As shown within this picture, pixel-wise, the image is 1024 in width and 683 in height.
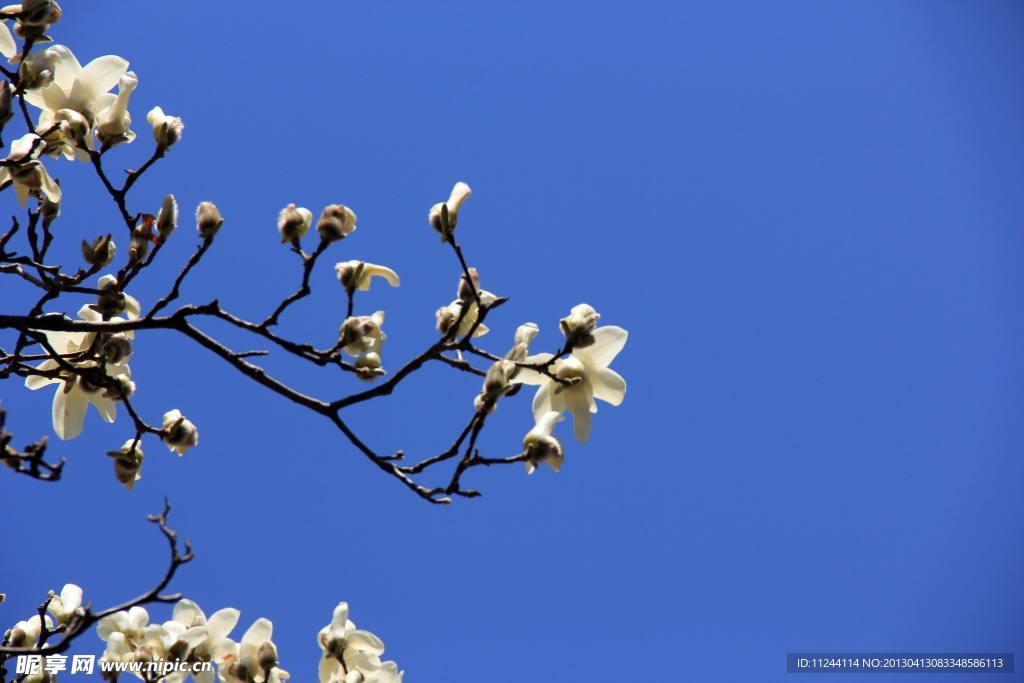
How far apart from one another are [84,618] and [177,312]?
68cm

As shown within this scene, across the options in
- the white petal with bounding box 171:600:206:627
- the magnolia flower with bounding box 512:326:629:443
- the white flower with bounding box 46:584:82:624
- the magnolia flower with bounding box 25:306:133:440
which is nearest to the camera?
the magnolia flower with bounding box 512:326:629:443

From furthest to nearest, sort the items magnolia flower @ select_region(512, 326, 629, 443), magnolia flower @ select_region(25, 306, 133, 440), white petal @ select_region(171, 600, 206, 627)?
white petal @ select_region(171, 600, 206, 627)
magnolia flower @ select_region(25, 306, 133, 440)
magnolia flower @ select_region(512, 326, 629, 443)

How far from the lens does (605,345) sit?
2469 mm

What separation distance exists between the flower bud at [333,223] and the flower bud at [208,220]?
0.79 ft

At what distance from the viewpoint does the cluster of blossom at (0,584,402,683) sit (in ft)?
8.54

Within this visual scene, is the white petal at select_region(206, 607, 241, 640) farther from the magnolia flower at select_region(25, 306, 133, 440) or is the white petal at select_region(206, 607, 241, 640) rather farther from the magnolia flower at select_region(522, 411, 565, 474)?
the magnolia flower at select_region(522, 411, 565, 474)

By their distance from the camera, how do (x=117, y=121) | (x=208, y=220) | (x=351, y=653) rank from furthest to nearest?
(x=351, y=653), (x=117, y=121), (x=208, y=220)

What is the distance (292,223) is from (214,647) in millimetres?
1333

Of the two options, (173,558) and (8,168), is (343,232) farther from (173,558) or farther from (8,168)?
(8,168)

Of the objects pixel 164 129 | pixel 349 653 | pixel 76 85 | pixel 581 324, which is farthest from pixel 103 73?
pixel 349 653

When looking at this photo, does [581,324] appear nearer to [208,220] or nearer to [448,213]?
[448,213]

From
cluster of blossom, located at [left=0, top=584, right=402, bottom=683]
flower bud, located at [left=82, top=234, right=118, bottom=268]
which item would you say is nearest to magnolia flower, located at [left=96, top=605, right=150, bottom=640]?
cluster of blossom, located at [left=0, top=584, right=402, bottom=683]

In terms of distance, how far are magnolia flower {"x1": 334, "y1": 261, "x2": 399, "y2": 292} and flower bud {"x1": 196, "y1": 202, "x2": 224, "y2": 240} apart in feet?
1.01

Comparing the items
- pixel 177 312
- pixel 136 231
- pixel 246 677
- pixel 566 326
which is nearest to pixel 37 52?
pixel 136 231
